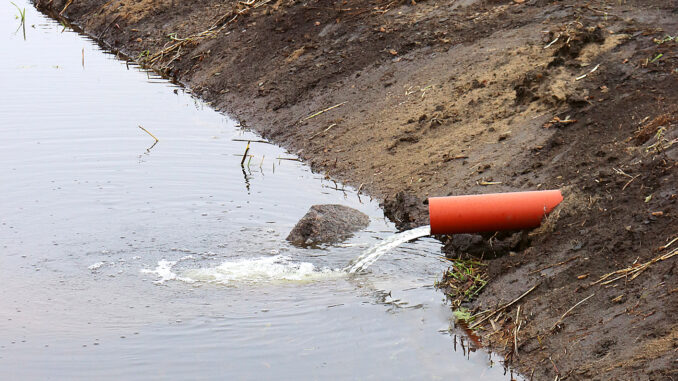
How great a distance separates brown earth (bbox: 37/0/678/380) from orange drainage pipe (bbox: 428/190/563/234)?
13cm

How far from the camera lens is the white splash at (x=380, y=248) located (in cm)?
730

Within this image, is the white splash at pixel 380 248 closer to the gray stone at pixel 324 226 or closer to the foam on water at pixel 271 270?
the foam on water at pixel 271 270

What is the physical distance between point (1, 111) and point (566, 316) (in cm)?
864

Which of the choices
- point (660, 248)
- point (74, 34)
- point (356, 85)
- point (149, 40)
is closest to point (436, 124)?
point (356, 85)

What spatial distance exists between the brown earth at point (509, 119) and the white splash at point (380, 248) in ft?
1.23

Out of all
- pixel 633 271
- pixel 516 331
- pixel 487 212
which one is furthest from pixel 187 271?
pixel 633 271

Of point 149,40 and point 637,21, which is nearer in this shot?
point 637,21

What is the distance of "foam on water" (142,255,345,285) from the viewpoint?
23.5 ft

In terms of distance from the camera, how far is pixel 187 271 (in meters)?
7.34

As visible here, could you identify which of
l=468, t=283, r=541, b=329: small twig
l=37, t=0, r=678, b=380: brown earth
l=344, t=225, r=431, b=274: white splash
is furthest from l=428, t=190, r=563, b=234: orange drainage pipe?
l=468, t=283, r=541, b=329: small twig

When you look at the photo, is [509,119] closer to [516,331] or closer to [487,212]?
[487,212]

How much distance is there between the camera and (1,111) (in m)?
12.1

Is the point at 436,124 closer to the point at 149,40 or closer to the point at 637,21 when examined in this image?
the point at 637,21

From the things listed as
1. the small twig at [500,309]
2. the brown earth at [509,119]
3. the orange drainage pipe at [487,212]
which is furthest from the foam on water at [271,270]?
the small twig at [500,309]
